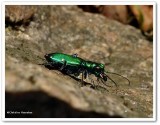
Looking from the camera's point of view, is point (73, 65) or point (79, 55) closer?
point (73, 65)

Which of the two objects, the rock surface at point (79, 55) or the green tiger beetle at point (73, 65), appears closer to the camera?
the rock surface at point (79, 55)

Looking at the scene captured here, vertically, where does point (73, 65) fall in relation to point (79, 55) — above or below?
below

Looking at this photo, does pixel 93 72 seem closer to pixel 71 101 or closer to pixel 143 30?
pixel 71 101

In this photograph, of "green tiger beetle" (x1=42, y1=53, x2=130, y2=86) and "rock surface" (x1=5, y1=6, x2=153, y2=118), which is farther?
"green tiger beetle" (x1=42, y1=53, x2=130, y2=86)

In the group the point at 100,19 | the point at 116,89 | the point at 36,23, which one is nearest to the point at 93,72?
the point at 116,89
